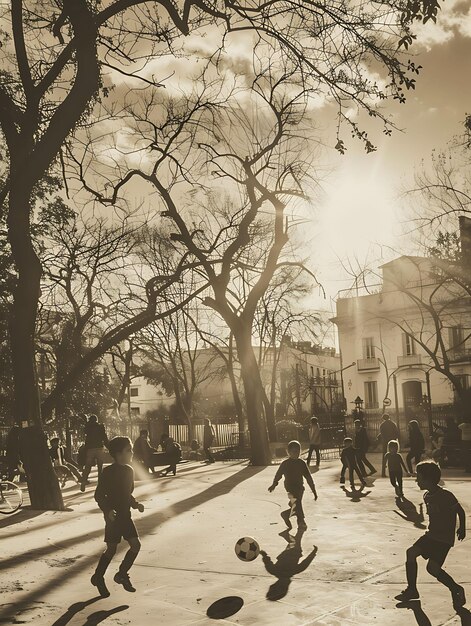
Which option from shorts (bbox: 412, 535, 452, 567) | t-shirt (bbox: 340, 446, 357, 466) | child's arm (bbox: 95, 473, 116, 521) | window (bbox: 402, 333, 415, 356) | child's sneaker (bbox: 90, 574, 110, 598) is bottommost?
child's sneaker (bbox: 90, 574, 110, 598)

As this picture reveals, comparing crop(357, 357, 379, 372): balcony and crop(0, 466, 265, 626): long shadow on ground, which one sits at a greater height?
crop(357, 357, 379, 372): balcony

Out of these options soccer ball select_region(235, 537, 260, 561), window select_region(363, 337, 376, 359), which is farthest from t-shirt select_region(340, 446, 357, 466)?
window select_region(363, 337, 376, 359)

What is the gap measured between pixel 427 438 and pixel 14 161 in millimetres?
29593

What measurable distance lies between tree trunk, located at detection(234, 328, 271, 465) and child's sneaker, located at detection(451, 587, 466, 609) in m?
19.6

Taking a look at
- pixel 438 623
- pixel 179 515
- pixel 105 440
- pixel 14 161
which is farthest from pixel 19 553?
pixel 105 440

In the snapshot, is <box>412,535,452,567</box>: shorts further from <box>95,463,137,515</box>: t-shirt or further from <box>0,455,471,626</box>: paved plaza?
<box>95,463,137,515</box>: t-shirt

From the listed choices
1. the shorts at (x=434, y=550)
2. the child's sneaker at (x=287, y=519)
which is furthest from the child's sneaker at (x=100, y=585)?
the child's sneaker at (x=287, y=519)

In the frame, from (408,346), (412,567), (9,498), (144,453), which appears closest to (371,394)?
(408,346)

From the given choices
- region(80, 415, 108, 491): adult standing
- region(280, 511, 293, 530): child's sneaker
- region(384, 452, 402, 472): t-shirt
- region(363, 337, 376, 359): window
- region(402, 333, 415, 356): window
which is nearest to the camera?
region(280, 511, 293, 530): child's sneaker

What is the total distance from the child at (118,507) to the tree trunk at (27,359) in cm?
639

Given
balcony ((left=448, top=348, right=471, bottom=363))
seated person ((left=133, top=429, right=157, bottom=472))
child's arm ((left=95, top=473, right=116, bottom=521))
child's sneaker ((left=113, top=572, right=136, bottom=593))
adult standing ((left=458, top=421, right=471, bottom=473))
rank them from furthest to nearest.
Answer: balcony ((left=448, top=348, right=471, bottom=363))
seated person ((left=133, top=429, right=157, bottom=472))
adult standing ((left=458, top=421, right=471, bottom=473))
child's arm ((left=95, top=473, right=116, bottom=521))
child's sneaker ((left=113, top=572, right=136, bottom=593))

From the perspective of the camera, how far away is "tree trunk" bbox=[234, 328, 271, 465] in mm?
26156

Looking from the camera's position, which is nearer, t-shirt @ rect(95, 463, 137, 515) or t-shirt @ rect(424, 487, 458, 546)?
t-shirt @ rect(424, 487, 458, 546)

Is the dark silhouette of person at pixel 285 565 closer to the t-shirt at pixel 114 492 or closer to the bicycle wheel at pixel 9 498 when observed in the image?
the t-shirt at pixel 114 492
